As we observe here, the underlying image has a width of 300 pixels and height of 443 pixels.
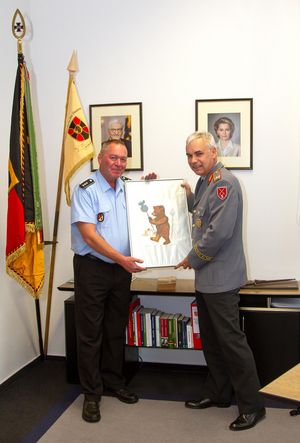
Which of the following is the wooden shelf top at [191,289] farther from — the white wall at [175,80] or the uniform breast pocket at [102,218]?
the uniform breast pocket at [102,218]

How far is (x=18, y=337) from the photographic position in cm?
330

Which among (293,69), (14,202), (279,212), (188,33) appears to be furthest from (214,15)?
(14,202)

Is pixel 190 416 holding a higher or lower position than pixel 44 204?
lower

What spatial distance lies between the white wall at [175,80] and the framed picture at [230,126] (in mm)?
52

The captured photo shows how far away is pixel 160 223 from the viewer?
2721mm

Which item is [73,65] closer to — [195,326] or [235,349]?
[195,326]

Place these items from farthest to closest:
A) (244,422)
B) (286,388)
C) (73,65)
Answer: (73,65), (244,422), (286,388)

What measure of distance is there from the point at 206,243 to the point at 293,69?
4.61ft

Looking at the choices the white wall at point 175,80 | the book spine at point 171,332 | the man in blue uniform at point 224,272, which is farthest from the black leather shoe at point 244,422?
the white wall at point 175,80

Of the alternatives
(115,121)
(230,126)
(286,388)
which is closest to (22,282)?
(115,121)

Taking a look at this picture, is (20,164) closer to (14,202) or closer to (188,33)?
(14,202)

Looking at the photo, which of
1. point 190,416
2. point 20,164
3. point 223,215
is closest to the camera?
point 223,215

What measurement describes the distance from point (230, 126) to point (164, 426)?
1907 millimetres

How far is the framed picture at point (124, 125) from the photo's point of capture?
3277mm
